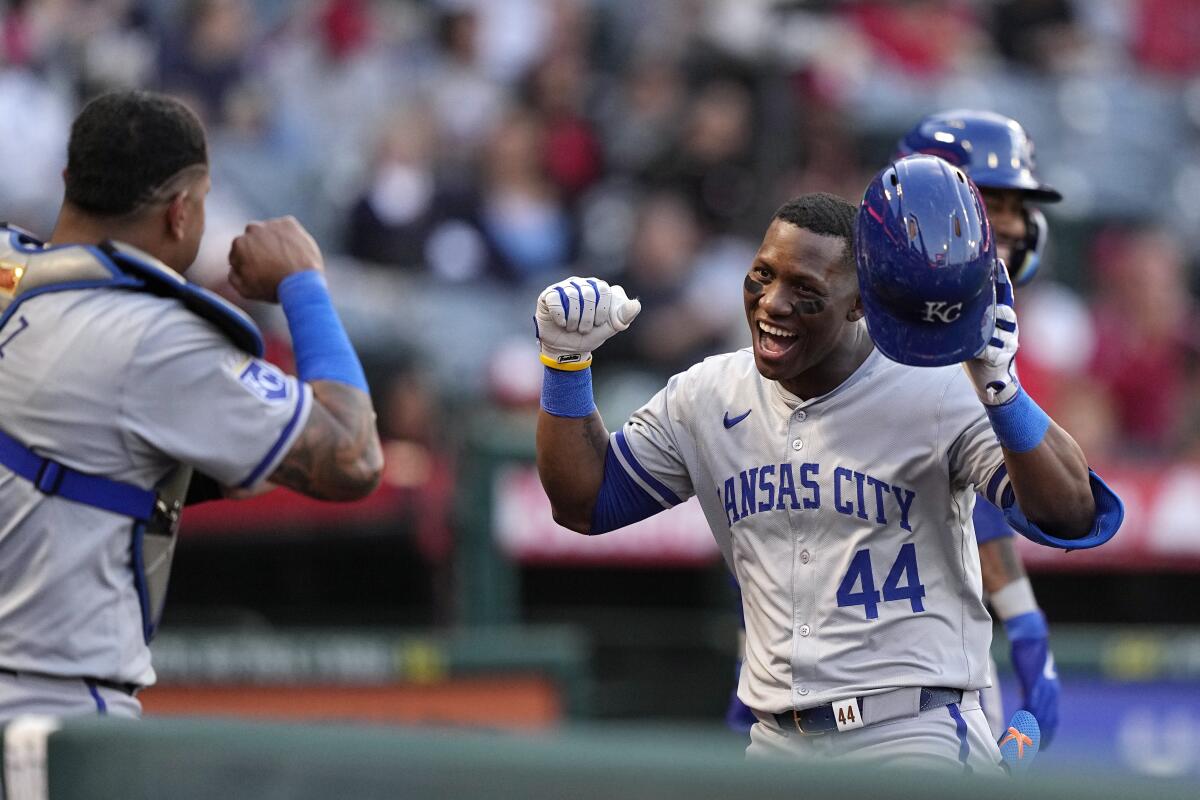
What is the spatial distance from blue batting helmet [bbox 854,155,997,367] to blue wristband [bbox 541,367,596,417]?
2.63 feet

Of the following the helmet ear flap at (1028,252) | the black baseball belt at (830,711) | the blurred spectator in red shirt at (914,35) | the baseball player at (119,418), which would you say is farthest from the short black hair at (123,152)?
the blurred spectator in red shirt at (914,35)

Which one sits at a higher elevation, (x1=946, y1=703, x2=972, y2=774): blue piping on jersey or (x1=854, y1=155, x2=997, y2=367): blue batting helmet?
(x1=854, y1=155, x2=997, y2=367): blue batting helmet

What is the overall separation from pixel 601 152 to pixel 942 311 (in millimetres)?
8037

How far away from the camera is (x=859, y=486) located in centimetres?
367

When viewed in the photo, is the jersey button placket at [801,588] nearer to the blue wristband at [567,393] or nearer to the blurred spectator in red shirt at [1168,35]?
the blue wristband at [567,393]

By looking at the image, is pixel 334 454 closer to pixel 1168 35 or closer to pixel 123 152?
pixel 123 152

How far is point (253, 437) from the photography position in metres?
3.28

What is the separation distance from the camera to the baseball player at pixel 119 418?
3.24 metres

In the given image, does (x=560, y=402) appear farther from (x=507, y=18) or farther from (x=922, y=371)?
(x=507, y=18)

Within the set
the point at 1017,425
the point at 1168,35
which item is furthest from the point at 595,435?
the point at 1168,35

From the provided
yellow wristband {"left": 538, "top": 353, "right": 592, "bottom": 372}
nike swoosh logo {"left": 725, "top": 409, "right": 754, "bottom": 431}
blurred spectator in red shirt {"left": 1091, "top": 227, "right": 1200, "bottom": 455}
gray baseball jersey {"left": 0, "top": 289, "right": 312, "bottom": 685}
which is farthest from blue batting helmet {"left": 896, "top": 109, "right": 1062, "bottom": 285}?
blurred spectator in red shirt {"left": 1091, "top": 227, "right": 1200, "bottom": 455}

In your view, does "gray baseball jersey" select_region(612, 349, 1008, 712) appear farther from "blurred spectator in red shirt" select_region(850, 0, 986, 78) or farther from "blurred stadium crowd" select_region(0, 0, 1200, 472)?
"blurred spectator in red shirt" select_region(850, 0, 986, 78)

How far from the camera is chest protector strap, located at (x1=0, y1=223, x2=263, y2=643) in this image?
128 inches

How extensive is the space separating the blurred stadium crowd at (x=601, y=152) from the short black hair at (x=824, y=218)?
4514 millimetres
